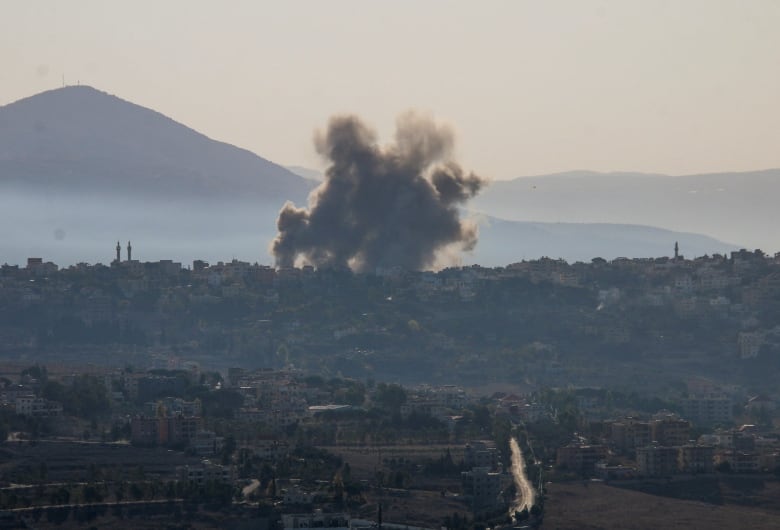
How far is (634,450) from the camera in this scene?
96.5m

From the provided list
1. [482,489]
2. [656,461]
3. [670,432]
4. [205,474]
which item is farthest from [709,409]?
[205,474]

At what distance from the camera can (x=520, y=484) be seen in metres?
85.8

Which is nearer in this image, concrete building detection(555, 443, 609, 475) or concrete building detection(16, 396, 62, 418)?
concrete building detection(555, 443, 609, 475)

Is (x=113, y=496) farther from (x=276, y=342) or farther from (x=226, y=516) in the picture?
(x=276, y=342)

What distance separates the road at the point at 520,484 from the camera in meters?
80.8

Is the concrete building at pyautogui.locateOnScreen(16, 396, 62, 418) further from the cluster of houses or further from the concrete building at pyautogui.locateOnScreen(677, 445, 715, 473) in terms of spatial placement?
the concrete building at pyautogui.locateOnScreen(677, 445, 715, 473)

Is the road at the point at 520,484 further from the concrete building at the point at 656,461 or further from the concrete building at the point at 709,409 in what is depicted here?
the concrete building at the point at 709,409

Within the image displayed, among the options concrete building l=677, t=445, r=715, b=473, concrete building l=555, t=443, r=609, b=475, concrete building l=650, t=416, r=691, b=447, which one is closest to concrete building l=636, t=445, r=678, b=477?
concrete building l=677, t=445, r=715, b=473

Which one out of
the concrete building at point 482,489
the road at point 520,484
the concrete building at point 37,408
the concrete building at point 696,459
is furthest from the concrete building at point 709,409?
the concrete building at point 482,489

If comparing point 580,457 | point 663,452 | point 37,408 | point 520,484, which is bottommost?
point 520,484

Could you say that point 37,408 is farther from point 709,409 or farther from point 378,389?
point 709,409

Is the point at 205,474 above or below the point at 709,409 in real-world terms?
below

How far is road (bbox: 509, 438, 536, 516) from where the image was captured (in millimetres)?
80750

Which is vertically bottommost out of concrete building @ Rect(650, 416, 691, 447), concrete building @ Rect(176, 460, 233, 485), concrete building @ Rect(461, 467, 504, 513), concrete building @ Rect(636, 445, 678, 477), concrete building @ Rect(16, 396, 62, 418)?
concrete building @ Rect(461, 467, 504, 513)
